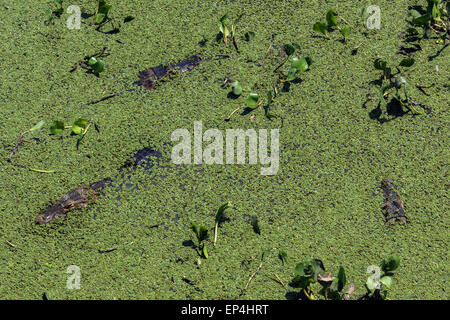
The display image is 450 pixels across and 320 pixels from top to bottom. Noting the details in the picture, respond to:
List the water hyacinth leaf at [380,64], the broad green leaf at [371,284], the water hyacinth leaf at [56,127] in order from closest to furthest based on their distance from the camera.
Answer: the broad green leaf at [371,284], the water hyacinth leaf at [56,127], the water hyacinth leaf at [380,64]

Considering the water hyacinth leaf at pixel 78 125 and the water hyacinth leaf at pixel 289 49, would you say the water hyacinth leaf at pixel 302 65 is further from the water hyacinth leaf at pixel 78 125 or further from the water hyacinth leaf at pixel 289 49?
the water hyacinth leaf at pixel 78 125

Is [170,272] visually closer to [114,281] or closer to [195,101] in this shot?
[114,281]

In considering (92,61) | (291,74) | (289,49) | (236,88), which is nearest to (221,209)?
(236,88)

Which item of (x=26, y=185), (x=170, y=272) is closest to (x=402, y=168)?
(x=170, y=272)

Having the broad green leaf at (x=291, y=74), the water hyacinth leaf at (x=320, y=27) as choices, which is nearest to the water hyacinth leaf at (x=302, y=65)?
the broad green leaf at (x=291, y=74)

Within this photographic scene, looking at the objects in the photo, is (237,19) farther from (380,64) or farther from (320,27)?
(380,64)

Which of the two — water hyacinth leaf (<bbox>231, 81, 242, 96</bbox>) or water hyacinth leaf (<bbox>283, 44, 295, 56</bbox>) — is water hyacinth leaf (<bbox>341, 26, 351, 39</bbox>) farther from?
water hyacinth leaf (<bbox>231, 81, 242, 96</bbox>)
